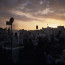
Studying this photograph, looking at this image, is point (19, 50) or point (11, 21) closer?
point (11, 21)

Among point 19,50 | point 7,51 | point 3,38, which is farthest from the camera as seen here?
point 3,38

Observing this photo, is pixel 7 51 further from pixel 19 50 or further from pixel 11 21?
pixel 11 21

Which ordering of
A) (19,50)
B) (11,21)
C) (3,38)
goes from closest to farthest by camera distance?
(11,21), (19,50), (3,38)

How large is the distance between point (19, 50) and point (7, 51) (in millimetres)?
1252

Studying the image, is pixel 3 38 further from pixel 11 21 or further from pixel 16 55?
pixel 11 21

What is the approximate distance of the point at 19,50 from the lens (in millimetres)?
9305

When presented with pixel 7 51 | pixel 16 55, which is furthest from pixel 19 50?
pixel 7 51

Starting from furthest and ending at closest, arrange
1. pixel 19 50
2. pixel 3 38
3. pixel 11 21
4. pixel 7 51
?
pixel 3 38
pixel 19 50
pixel 7 51
pixel 11 21

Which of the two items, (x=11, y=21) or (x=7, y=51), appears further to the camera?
(x=7, y=51)

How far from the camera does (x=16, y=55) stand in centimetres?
Answer: 877

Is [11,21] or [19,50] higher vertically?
[11,21]

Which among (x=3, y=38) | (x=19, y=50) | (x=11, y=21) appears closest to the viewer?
(x=11, y=21)

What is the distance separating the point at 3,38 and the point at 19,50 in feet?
31.3

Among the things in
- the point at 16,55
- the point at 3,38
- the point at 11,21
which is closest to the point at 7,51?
the point at 16,55
